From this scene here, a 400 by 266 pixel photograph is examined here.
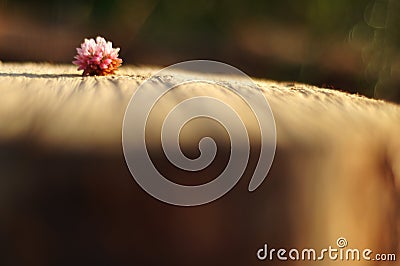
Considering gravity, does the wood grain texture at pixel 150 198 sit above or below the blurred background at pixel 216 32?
below

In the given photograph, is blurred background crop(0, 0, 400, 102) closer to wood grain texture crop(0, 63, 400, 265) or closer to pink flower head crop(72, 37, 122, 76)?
pink flower head crop(72, 37, 122, 76)

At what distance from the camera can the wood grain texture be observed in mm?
2025

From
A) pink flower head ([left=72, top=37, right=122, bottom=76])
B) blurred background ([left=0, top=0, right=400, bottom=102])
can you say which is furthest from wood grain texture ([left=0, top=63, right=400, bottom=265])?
blurred background ([left=0, top=0, right=400, bottom=102])

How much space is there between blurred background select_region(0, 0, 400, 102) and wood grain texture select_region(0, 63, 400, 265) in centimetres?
323

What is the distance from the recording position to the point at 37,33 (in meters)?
6.13

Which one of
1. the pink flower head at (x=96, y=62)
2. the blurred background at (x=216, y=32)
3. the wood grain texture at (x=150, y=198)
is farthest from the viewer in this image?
the blurred background at (x=216, y=32)

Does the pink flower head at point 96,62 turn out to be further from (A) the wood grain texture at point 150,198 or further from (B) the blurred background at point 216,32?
(B) the blurred background at point 216,32

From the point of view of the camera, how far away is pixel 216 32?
245 inches

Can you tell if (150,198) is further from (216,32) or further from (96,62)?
(216,32)

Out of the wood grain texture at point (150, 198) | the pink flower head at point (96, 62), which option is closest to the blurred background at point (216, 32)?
the pink flower head at point (96, 62)

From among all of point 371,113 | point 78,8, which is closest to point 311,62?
point 78,8

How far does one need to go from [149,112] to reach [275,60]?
13.6ft

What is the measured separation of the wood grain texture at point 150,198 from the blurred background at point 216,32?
3.23 meters

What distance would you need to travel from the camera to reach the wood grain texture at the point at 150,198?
203 centimetres
